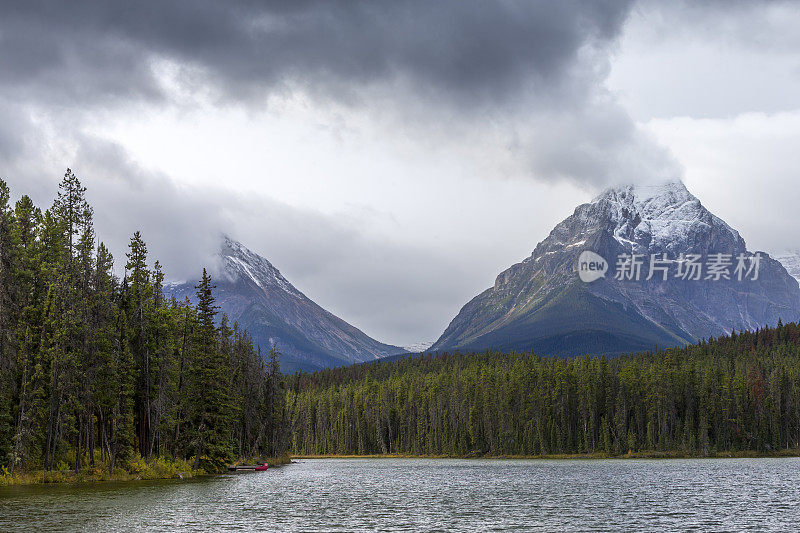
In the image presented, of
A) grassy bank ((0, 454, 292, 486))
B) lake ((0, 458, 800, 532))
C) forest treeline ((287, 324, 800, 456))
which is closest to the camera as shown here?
lake ((0, 458, 800, 532))

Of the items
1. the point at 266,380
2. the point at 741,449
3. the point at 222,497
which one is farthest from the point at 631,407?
the point at 222,497

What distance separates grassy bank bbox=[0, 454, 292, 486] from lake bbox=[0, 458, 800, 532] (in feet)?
8.58

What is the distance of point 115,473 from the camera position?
275 feet

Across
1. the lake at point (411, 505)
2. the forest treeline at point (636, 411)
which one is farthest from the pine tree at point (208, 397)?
the forest treeline at point (636, 411)

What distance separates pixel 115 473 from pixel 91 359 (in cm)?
1349

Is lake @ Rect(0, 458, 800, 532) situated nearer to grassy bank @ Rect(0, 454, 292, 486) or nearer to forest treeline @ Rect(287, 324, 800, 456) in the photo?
grassy bank @ Rect(0, 454, 292, 486)

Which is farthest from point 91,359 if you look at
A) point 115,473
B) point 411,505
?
point 411,505

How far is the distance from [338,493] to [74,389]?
Answer: 88.7 ft

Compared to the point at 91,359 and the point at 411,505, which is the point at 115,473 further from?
Result: the point at 411,505

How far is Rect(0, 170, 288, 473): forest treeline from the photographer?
238 feet

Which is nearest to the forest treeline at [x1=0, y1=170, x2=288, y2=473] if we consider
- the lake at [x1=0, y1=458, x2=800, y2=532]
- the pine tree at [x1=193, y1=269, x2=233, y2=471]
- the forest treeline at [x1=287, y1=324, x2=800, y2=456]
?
the pine tree at [x1=193, y1=269, x2=233, y2=471]

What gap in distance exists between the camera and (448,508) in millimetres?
60469

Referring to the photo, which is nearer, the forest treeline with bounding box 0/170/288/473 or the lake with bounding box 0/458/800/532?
the lake with bounding box 0/458/800/532

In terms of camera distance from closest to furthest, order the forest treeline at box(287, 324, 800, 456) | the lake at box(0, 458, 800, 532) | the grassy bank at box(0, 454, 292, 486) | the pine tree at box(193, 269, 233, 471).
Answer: the lake at box(0, 458, 800, 532) → the grassy bank at box(0, 454, 292, 486) → the pine tree at box(193, 269, 233, 471) → the forest treeline at box(287, 324, 800, 456)
